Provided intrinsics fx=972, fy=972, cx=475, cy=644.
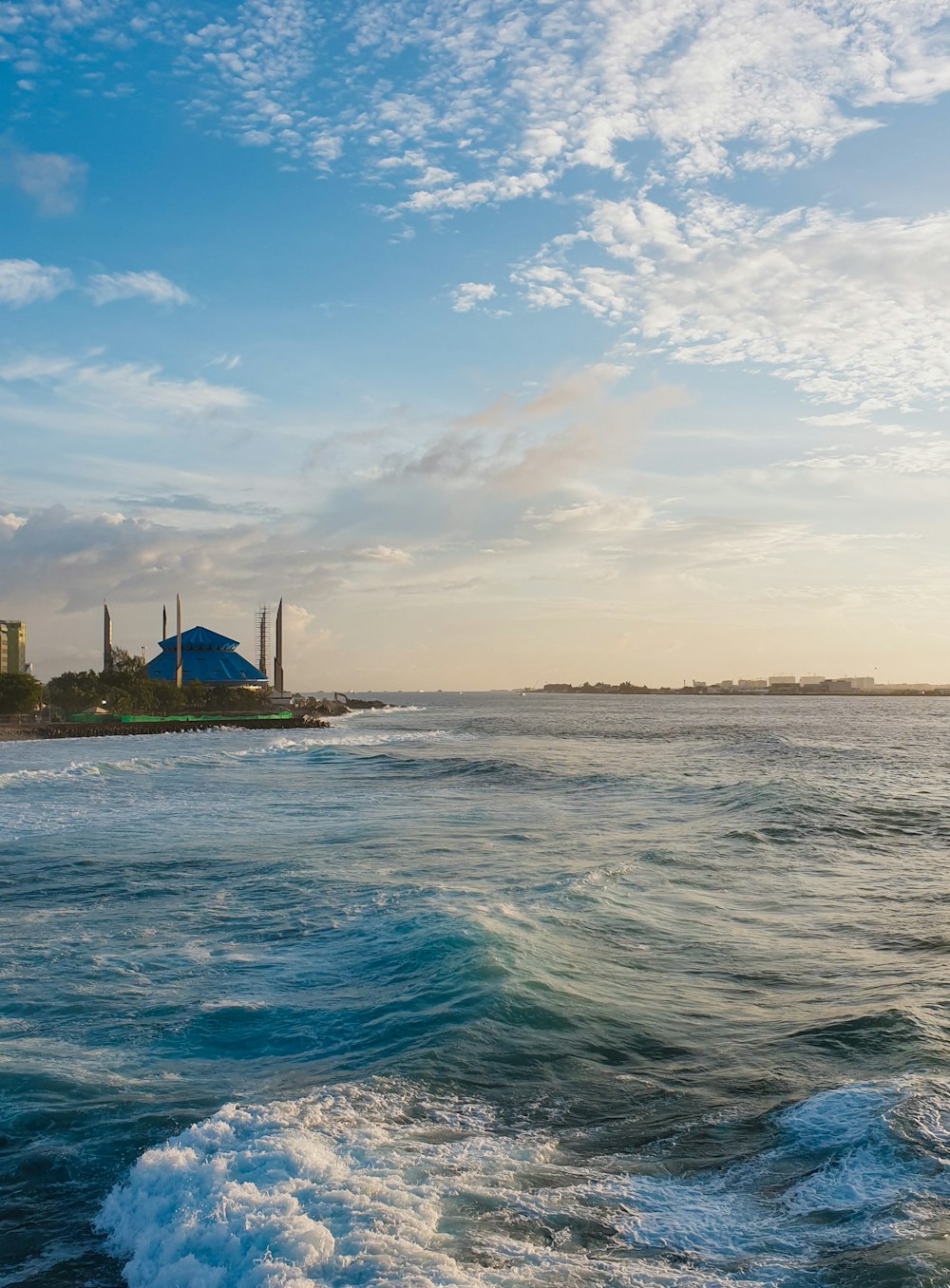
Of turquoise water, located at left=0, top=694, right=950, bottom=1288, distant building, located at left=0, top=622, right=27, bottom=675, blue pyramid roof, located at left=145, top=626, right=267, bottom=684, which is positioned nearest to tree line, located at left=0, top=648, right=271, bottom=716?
blue pyramid roof, located at left=145, top=626, right=267, bottom=684

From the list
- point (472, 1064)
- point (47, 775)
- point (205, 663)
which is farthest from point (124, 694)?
point (472, 1064)

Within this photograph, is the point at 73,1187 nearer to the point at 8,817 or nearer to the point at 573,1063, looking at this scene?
the point at 573,1063

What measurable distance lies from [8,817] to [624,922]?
60.9ft

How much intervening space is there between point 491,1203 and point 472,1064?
2624mm

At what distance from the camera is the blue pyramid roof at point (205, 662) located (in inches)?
5138

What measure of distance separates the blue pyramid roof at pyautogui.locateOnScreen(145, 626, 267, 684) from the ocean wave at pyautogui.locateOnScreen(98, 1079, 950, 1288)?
12662 cm

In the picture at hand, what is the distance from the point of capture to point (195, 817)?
2638 centimetres

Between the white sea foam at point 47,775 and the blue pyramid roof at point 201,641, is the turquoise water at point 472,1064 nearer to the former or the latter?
the white sea foam at point 47,775

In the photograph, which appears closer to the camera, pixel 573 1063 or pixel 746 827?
pixel 573 1063

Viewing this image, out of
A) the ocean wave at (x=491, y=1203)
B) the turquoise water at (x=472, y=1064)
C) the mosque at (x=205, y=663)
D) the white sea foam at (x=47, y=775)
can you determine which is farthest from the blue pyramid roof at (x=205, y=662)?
the ocean wave at (x=491, y=1203)

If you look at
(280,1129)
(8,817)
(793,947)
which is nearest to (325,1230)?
(280,1129)

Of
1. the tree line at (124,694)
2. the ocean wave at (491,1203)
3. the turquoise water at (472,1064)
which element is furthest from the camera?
the tree line at (124,694)

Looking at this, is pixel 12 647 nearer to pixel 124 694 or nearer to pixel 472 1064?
pixel 124 694

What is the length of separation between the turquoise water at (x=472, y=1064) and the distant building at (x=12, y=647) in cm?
12306
